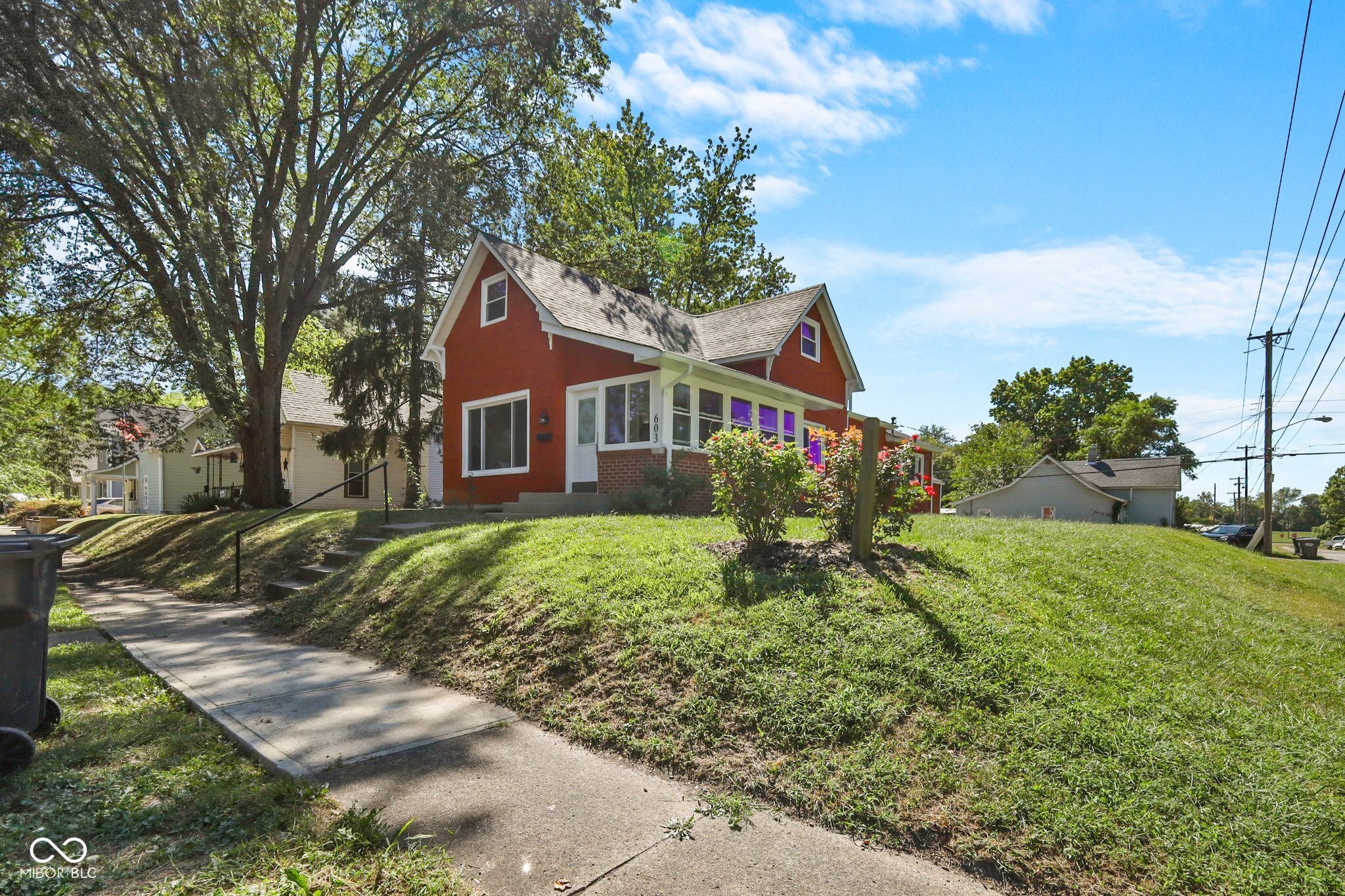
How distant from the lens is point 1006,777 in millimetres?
3342

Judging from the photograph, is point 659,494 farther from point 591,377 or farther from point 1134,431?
point 1134,431

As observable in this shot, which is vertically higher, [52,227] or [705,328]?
[52,227]

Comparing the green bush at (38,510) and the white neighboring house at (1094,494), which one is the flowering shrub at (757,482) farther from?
the green bush at (38,510)

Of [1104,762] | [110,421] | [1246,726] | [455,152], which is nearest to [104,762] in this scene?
[1104,762]

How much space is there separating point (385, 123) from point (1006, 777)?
19835 mm

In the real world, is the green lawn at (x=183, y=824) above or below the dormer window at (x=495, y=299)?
below

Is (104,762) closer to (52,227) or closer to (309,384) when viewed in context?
(52,227)

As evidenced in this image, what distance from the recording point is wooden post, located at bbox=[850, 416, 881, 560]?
6172 mm

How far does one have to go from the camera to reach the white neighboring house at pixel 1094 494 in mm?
35438

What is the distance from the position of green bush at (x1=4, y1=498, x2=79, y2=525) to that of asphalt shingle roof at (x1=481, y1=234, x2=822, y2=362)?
3420 centimetres

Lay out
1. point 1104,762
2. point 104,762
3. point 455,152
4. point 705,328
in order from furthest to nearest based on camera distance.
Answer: point 705,328 < point 455,152 < point 104,762 < point 1104,762

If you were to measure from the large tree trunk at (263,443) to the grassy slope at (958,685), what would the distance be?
1121cm

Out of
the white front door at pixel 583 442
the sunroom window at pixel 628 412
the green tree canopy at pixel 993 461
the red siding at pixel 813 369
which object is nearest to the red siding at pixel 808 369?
the red siding at pixel 813 369

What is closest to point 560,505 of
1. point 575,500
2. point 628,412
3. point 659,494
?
point 575,500
